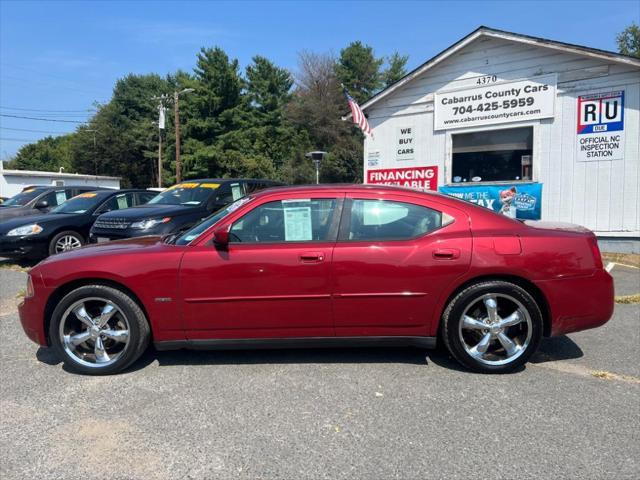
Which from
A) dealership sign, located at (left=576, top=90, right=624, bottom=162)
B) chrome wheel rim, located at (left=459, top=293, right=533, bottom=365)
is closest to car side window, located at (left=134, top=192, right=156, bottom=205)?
chrome wheel rim, located at (left=459, top=293, right=533, bottom=365)

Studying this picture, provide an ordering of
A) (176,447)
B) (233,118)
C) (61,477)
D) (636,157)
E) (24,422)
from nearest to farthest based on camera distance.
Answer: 1. (61,477)
2. (176,447)
3. (24,422)
4. (636,157)
5. (233,118)

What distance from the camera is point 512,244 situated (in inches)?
155

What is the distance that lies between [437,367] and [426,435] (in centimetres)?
115

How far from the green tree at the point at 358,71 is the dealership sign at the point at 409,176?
120 feet

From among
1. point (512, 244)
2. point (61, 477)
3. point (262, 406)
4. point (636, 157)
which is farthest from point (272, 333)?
point (636, 157)

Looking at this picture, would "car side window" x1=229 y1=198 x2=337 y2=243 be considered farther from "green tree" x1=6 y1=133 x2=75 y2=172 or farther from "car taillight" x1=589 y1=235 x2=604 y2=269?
"green tree" x1=6 y1=133 x2=75 y2=172

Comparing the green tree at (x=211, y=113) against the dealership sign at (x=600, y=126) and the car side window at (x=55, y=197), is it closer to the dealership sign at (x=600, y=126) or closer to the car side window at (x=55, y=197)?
the car side window at (x=55, y=197)

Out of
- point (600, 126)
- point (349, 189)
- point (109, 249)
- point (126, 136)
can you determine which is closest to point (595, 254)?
point (349, 189)

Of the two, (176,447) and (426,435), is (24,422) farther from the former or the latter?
(426,435)

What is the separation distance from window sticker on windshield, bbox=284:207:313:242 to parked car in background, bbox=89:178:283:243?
400 cm

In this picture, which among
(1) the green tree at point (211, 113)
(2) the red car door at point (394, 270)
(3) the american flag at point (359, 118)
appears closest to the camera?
(2) the red car door at point (394, 270)

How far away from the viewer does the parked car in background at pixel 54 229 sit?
907 cm

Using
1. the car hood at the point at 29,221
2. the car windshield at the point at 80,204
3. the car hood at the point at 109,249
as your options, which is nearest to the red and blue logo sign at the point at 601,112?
the car hood at the point at 109,249

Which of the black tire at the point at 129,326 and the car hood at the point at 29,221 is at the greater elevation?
the car hood at the point at 29,221
